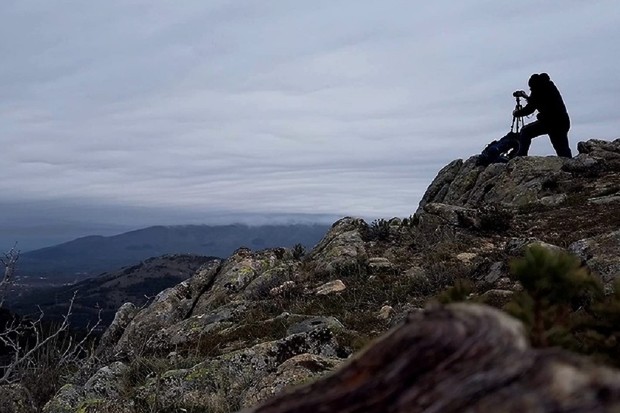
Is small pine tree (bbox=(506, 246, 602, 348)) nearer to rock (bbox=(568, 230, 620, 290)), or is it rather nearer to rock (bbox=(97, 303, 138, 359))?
rock (bbox=(568, 230, 620, 290))

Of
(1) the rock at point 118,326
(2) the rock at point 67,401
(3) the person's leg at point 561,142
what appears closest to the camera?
(2) the rock at point 67,401

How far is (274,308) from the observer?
11.4 metres

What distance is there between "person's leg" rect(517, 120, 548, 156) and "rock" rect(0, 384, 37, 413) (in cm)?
1708

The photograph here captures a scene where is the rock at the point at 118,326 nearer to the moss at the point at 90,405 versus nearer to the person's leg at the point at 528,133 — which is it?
the moss at the point at 90,405

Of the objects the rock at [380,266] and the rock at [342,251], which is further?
the rock at [342,251]

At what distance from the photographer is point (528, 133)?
20047mm

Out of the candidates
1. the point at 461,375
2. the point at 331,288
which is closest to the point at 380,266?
the point at 331,288

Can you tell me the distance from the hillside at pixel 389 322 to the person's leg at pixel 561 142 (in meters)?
0.65

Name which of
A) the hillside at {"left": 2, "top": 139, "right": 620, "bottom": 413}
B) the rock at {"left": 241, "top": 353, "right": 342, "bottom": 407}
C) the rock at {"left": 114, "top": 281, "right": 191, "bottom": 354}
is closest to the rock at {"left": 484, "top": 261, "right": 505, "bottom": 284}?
the hillside at {"left": 2, "top": 139, "right": 620, "bottom": 413}

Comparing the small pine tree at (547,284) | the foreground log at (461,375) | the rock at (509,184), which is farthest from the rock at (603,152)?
the foreground log at (461,375)

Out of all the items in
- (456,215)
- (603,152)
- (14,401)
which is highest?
(603,152)

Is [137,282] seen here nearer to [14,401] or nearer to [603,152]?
[603,152]

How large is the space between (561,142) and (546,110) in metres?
1.89

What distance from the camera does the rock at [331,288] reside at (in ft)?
38.7
